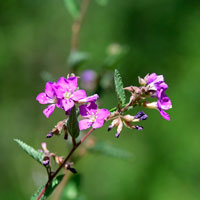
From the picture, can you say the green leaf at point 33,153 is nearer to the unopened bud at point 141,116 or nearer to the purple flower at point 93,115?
the purple flower at point 93,115

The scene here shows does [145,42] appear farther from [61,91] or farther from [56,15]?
[61,91]

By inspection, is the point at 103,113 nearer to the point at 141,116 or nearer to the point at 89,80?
the point at 141,116

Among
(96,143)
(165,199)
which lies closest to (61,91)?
(96,143)


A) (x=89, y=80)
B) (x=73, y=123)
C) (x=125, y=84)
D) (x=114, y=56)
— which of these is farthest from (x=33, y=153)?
(x=125, y=84)

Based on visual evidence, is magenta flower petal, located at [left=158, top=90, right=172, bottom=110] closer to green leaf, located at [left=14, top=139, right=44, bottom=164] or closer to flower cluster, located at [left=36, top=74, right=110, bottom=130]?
flower cluster, located at [left=36, top=74, right=110, bottom=130]

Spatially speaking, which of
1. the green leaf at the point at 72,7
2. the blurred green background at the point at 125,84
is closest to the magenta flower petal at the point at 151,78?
the green leaf at the point at 72,7

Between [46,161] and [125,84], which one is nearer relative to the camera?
[46,161]

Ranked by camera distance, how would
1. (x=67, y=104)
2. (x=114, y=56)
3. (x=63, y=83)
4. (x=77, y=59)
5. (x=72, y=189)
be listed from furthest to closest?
(x=114, y=56) → (x=77, y=59) → (x=72, y=189) → (x=63, y=83) → (x=67, y=104)
